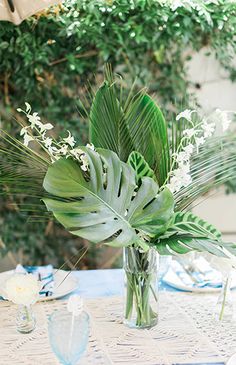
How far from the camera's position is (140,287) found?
4.41ft

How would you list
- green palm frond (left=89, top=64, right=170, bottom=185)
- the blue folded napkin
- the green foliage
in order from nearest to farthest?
green palm frond (left=89, top=64, right=170, bottom=185), the blue folded napkin, the green foliage

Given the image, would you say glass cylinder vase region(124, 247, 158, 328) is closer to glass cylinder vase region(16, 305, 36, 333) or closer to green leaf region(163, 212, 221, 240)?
green leaf region(163, 212, 221, 240)

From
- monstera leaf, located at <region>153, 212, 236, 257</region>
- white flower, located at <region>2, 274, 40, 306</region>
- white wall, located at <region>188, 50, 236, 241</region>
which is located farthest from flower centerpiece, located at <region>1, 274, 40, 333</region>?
white wall, located at <region>188, 50, 236, 241</region>

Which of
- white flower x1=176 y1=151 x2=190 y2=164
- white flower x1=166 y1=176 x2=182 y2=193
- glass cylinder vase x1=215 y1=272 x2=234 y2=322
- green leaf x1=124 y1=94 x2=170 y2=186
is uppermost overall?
green leaf x1=124 y1=94 x2=170 y2=186

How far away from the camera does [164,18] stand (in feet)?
7.38

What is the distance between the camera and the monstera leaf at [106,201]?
1137 mm

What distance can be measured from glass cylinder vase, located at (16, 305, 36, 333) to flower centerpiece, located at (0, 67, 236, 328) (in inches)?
8.9

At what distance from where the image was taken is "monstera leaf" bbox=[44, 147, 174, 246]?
1137 mm

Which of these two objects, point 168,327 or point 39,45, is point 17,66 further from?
point 168,327

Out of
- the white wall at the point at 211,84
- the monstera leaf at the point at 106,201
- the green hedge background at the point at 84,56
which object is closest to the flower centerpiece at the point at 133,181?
the monstera leaf at the point at 106,201

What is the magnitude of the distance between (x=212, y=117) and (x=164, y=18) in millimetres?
1038

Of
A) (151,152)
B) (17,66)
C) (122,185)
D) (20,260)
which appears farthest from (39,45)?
(122,185)

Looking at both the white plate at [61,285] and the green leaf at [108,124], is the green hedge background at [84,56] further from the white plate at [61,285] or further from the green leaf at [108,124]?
the green leaf at [108,124]

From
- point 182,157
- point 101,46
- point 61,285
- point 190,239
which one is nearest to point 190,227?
point 190,239
